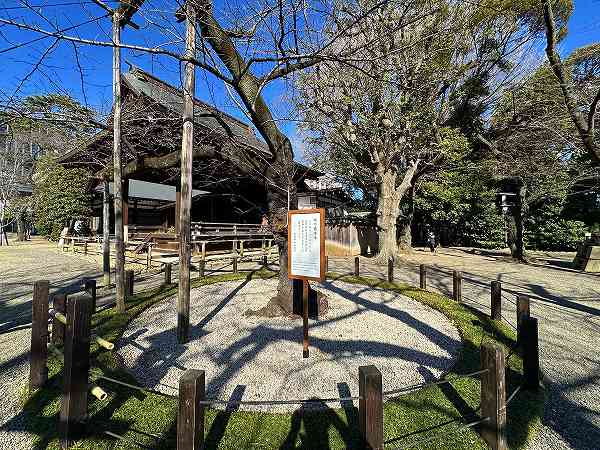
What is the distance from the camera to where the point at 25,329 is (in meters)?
4.50

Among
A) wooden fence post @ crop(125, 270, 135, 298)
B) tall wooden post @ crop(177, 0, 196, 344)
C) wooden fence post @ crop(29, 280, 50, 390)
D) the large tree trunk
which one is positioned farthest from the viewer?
the large tree trunk

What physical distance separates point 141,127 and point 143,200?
11.9m

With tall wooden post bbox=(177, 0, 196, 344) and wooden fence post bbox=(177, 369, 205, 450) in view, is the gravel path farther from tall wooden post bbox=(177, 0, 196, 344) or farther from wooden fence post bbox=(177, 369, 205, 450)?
tall wooden post bbox=(177, 0, 196, 344)

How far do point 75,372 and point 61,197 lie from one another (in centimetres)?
2225

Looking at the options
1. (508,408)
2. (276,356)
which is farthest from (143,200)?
(508,408)

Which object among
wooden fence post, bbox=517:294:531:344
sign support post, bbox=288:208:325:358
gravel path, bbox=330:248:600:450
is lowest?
gravel path, bbox=330:248:600:450

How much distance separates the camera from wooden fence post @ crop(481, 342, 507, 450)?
6.85 ft

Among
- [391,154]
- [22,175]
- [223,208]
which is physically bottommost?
[223,208]

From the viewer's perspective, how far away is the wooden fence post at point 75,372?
2.12m

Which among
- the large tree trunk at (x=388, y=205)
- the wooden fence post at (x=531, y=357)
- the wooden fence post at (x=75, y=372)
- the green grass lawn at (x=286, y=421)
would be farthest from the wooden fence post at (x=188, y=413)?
the large tree trunk at (x=388, y=205)

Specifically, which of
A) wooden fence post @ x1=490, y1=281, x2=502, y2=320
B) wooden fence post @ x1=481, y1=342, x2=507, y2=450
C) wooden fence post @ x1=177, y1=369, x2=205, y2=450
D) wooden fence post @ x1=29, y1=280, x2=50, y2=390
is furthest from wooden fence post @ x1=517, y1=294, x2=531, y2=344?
wooden fence post @ x1=29, y1=280, x2=50, y2=390

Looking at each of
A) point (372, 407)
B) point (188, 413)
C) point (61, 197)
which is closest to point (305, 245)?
point (372, 407)

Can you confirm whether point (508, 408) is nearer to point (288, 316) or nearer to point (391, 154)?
point (288, 316)

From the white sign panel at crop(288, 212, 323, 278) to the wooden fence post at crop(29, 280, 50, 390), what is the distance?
262 cm
